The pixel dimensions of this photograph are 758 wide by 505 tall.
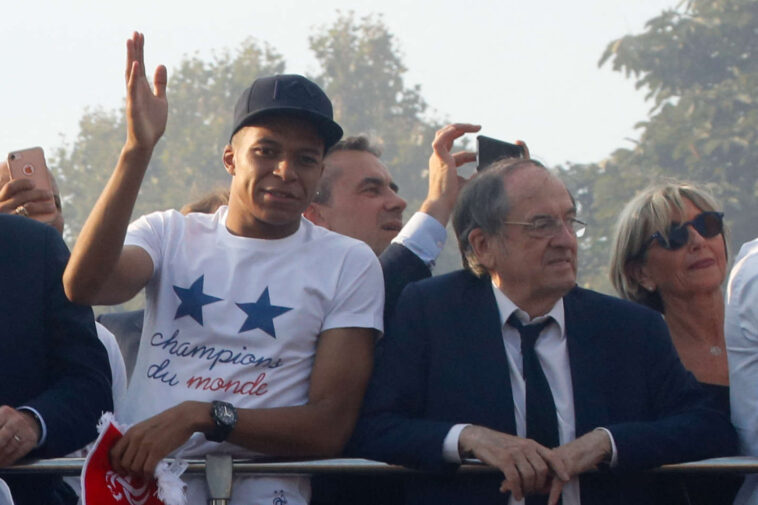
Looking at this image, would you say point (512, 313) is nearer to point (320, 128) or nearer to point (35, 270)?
point (320, 128)

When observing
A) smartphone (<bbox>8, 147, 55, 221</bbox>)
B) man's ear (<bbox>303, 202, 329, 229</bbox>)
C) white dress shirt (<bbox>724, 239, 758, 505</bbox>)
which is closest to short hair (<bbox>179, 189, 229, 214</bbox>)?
man's ear (<bbox>303, 202, 329, 229</bbox>)

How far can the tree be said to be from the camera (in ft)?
119

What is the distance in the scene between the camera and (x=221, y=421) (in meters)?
3.82

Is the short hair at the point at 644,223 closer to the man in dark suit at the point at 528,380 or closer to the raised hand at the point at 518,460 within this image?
the man in dark suit at the point at 528,380

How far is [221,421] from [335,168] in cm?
263

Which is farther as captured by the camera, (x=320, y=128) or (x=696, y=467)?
(x=320, y=128)

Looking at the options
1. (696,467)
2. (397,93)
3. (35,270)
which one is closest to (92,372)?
(35,270)

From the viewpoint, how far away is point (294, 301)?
412cm

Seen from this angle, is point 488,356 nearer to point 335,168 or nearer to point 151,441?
point 151,441

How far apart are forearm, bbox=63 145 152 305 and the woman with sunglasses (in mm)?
2237

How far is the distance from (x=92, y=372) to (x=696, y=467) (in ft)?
5.79

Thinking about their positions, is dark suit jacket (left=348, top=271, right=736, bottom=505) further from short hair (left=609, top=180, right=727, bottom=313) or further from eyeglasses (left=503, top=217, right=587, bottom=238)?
short hair (left=609, top=180, right=727, bottom=313)

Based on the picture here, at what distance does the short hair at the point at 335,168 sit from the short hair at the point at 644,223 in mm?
1464

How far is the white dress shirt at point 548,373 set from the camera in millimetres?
3914
